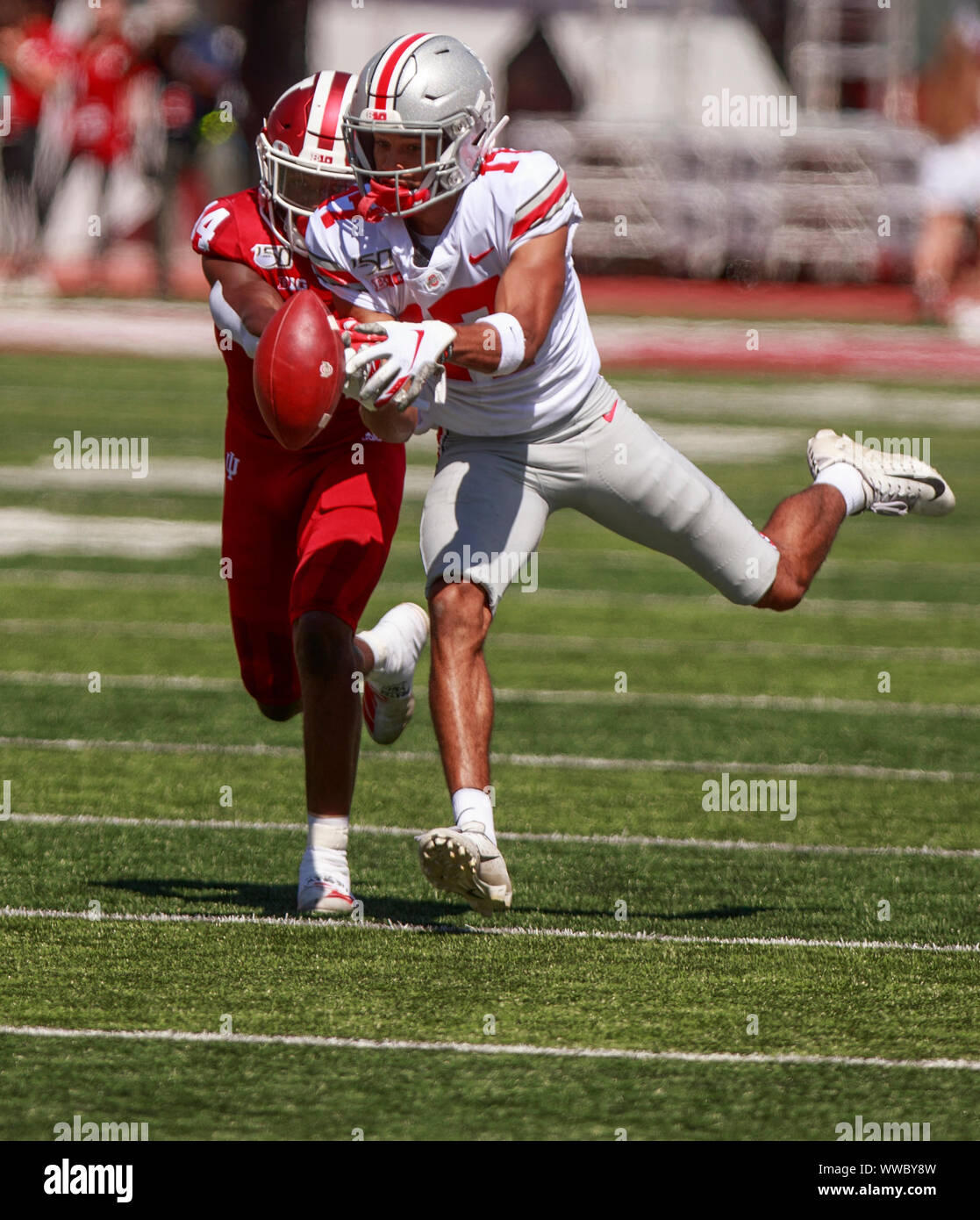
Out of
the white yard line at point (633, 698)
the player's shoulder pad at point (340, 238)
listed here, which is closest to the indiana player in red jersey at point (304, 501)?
the player's shoulder pad at point (340, 238)

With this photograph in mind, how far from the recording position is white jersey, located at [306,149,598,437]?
15.6ft

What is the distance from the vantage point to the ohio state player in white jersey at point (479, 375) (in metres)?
4.66

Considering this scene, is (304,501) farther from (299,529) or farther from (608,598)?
(608,598)

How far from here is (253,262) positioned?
201 inches

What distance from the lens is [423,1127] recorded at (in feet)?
11.4

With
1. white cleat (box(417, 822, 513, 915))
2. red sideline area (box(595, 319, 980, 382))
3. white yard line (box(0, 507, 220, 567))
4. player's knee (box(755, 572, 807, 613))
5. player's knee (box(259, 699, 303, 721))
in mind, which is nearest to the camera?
white cleat (box(417, 822, 513, 915))

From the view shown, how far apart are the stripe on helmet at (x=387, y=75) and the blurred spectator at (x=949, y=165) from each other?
53.7 feet

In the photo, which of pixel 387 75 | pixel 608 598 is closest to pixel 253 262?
pixel 387 75

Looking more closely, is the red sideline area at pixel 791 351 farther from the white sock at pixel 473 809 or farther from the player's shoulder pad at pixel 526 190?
the white sock at pixel 473 809

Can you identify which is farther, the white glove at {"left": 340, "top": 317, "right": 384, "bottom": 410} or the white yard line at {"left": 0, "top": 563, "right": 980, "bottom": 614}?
the white yard line at {"left": 0, "top": 563, "right": 980, "bottom": 614}

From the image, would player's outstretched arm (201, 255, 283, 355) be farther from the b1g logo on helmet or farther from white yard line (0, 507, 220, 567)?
white yard line (0, 507, 220, 567)

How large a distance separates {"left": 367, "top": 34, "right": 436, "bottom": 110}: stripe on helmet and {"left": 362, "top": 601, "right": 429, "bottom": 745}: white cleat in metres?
1.37

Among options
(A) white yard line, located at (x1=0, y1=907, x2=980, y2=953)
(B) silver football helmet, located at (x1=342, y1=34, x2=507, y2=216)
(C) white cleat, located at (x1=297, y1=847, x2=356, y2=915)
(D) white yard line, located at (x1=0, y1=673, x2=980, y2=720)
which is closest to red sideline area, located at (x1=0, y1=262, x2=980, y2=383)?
(D) white yard line, located at (x1=0, y1=673, x2=980, y2=720)

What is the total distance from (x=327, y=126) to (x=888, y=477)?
1.75 meters
